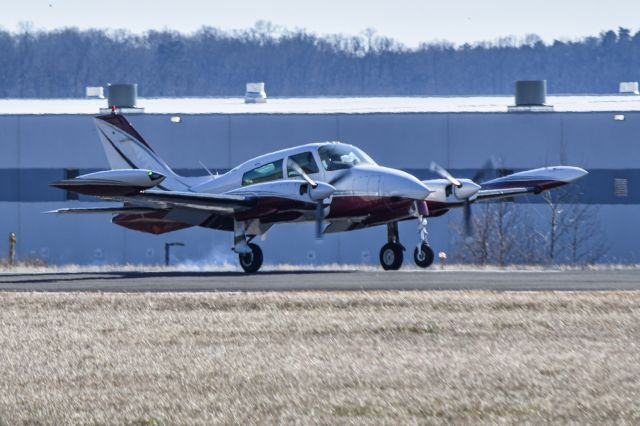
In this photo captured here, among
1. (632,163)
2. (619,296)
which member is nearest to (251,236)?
(619,296)

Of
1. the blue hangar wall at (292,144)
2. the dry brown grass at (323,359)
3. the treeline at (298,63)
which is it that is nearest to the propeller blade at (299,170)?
the dry brown grass at (323,359)

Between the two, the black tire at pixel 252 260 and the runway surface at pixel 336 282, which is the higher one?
the black tire at pixel 252 260

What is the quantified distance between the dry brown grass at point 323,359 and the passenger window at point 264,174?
997cm

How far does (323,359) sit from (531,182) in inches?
790

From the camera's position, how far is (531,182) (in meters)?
34.7

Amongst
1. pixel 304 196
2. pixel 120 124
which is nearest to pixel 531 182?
pixel 304 196

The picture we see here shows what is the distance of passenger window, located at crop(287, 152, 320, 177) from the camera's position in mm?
31828

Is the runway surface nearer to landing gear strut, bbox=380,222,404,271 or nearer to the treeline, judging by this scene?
landing gear strut, bbox=380,222,404,271

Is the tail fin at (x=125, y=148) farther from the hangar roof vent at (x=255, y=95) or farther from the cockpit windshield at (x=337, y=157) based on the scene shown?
the hangar roof vent at (x=255, y=95)

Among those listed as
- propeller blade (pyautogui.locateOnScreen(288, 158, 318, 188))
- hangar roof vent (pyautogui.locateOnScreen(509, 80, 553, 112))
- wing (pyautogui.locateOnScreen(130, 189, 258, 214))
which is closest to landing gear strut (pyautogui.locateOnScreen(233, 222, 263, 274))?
wing (pyautogui.locateOnScreen(130, 189, 258, 214))

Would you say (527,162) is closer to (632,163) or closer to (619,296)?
(632,163)

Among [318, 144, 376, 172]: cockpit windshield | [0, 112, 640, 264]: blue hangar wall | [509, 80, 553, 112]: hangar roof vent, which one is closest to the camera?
[318, 144, 376, 172]: cockpit windshield

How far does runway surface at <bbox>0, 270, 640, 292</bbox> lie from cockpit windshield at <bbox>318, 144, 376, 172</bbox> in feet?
8.67

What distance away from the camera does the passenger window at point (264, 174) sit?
106ft
